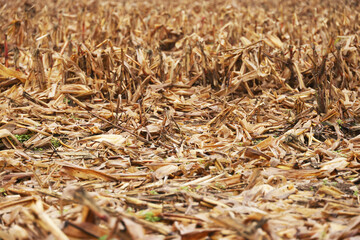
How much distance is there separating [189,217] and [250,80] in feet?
10.5

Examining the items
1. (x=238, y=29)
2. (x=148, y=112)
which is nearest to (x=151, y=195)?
(x=148, y=112)

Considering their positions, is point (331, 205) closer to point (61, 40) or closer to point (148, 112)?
point (148, 112)

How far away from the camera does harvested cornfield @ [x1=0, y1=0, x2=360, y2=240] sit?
238 centimetres

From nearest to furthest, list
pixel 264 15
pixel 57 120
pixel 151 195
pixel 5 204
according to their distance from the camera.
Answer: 1. pixel 5 204
2. pixel 151 195
3. pixel 57 120
4. pixel 264 15

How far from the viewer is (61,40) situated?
8.07 meters

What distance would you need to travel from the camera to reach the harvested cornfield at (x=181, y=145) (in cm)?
238

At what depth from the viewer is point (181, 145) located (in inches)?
149

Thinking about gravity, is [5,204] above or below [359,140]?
above

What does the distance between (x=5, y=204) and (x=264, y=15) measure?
332 inches

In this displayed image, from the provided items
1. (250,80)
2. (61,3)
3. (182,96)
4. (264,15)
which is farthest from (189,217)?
(61,3)

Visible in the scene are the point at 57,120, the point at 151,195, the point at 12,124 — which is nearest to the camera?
the point at 151,195

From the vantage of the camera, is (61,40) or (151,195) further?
(61,40)

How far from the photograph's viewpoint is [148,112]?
4586 millimetres

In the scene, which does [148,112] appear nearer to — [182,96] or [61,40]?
[182,96]
